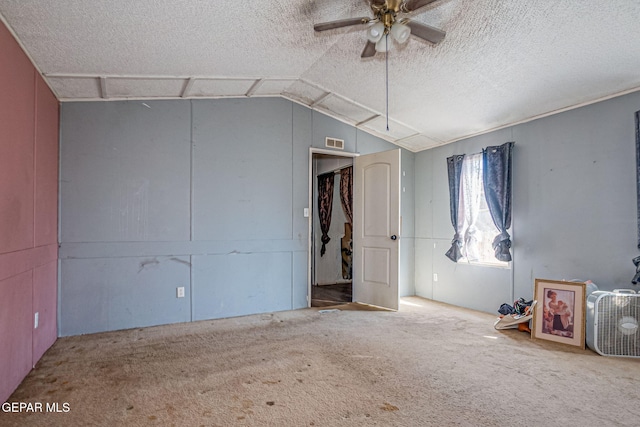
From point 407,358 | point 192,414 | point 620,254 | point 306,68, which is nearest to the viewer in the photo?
point 192,414

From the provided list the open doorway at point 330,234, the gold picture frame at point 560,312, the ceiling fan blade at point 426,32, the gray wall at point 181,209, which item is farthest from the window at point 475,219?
the ceiling fan blade at point 426,32

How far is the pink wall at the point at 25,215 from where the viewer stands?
7.39 ft

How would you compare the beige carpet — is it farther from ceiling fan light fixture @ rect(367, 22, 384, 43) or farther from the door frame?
ceiling fan light fixture @ rect(367, 22, 384, 43)

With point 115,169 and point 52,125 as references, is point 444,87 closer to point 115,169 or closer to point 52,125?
point 115,169

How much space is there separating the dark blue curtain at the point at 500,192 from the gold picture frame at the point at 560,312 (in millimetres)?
723

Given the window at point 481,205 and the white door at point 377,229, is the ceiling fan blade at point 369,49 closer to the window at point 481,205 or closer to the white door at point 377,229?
the white door at point 377,229

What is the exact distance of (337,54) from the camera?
3426mm

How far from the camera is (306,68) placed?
378 cm

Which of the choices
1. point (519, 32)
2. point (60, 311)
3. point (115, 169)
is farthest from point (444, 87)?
point (60, 311)

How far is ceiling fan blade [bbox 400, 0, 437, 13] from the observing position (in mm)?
2145

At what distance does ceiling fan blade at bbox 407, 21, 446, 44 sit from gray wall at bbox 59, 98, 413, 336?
2537 mm

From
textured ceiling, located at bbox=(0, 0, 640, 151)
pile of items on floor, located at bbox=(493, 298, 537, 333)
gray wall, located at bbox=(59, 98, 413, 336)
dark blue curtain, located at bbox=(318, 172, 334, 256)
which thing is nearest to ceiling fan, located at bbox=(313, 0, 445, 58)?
textured ceiling, located at bbox=(0, 0, 640, 151)

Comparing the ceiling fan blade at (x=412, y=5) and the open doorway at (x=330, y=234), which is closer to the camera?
the ceiling fan blade at (x=412, y=5)

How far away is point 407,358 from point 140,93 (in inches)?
149
